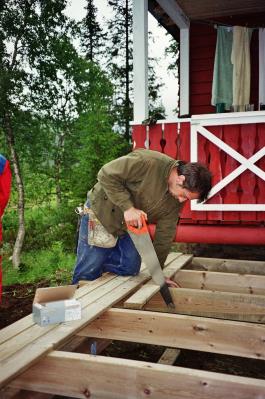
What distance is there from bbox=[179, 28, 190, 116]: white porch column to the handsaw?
5017 millimetres

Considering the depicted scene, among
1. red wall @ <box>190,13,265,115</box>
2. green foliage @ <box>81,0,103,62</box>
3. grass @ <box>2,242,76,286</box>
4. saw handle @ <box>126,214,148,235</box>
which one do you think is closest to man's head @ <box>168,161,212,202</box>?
saw handle @ <box>126,214,148,235</box>

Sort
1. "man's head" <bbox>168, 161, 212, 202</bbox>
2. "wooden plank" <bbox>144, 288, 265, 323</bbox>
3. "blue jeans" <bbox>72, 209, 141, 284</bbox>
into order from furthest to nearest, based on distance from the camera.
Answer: "blue jeans" <bbox>72, 209, 141, 284</bbox>
"wooden plank" <bbox>144, 288, 265, 323</bbox>
"man's head" <bbox>168, 161, 212, 202</bbox>

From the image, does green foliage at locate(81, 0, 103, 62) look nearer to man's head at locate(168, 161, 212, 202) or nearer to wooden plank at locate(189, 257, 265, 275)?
wooden plank at locate(189, 257, 265, 275)

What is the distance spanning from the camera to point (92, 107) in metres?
12.2

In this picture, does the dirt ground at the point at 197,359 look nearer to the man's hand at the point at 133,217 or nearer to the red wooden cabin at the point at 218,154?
the red wooden cabin at the point at 218,154

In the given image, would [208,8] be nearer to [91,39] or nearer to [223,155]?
[223,155]

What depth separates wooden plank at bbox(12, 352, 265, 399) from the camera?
2027mm

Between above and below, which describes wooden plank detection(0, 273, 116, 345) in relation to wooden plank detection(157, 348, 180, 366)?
above

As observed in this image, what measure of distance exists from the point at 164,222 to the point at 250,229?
210 cm

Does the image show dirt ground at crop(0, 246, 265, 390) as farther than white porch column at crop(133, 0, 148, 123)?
No

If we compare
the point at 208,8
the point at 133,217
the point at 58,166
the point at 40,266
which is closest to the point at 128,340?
the point at 133,217

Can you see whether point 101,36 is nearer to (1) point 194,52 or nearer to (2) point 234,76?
(1) point 194,52

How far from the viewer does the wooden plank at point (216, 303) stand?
3.64 meters

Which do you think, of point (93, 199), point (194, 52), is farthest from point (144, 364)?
point (194, 52)
